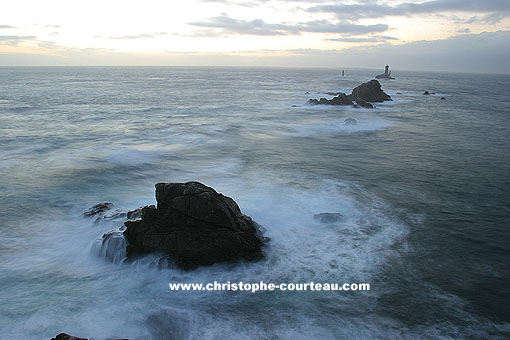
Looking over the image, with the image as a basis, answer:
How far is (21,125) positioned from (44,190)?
81.6ft

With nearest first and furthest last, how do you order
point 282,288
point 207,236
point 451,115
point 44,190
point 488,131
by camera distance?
point 282,288, point 207,236, point 44,190, point 488,131, point 451,115

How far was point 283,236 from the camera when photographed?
1452 centimetres

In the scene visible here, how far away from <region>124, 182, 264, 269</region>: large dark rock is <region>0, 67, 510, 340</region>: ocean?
1.81 ft

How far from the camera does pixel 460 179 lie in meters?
21.3

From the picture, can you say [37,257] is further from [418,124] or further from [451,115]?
[451,115]

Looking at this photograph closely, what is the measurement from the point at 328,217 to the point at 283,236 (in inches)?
103

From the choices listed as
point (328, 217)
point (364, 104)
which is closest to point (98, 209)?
point (328, 217)

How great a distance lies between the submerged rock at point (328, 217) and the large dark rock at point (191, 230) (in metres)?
4.03

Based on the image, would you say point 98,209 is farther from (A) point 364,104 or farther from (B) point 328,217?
(A) point 364,104

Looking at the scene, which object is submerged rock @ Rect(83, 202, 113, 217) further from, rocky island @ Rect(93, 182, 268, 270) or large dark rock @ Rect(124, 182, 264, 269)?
large dark rock @ Rect(124, 182, 264, 269)

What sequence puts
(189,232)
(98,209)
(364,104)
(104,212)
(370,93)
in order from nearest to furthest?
(189,232), (104,212), (98,209), (364,104), (370,93)

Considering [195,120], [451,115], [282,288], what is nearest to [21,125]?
[195,120]

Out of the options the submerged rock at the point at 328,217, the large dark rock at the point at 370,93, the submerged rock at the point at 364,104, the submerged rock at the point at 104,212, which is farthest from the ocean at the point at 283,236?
the large dark rock at the point at 370,93

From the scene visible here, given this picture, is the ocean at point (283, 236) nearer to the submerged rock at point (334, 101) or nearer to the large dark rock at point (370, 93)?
the submerged rock at point (334, 101)
